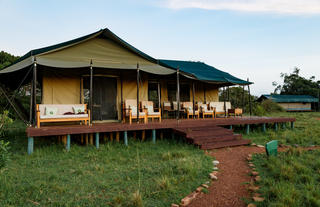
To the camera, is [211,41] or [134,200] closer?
[134,200]

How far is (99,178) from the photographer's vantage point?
12.4 feet

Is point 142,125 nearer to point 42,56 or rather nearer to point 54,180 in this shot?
point 54,180

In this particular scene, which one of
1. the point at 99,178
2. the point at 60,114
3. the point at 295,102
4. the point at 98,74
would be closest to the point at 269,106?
the point at 295,102

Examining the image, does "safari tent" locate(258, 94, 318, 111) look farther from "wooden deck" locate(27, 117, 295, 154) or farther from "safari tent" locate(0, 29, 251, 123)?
"wooden deck" locate(27, 117, 295, 154)

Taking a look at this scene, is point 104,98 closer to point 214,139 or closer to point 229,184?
point 214,139

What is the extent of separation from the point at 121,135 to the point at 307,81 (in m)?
45.9

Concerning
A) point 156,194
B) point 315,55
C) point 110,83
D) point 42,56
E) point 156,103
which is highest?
point 315,55

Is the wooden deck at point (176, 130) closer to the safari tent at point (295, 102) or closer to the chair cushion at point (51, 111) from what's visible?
the chair cushion at point (51, 111)

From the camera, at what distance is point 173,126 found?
730cm

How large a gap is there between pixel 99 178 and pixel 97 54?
571 cm

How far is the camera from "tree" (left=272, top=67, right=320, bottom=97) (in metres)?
39.5

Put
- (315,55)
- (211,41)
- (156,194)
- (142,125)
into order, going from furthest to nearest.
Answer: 1. (315,55)
2. (211,41)
3. (142,125)
4. (156,194)

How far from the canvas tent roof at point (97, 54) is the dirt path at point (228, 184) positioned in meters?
4.01

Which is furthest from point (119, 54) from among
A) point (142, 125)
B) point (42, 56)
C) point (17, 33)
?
point (17, 33)
